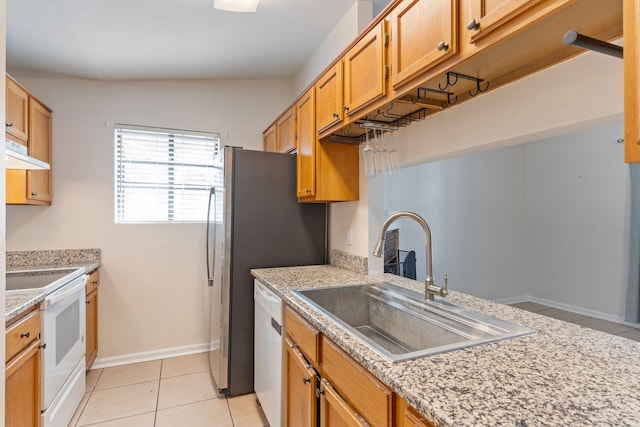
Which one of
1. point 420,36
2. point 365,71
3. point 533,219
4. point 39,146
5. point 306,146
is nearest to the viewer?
point 420,36

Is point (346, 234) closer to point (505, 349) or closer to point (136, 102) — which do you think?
point (505, 349)

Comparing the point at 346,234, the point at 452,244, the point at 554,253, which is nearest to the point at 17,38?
the point at 346,234

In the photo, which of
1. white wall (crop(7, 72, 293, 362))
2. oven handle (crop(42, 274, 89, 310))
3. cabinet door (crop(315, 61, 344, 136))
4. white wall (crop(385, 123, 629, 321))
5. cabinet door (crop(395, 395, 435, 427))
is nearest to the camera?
cabinet door (crop(395, 395, 435, 427))

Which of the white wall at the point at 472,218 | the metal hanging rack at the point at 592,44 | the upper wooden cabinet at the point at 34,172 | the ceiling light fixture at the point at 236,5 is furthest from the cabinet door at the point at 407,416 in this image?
the white wall at the point at 472,218

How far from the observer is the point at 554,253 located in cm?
439

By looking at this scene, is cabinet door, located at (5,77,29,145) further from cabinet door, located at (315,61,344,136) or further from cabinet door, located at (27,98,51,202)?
cabinet door, located at (315,61,344,136)

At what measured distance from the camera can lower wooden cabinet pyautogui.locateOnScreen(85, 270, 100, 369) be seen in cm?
260

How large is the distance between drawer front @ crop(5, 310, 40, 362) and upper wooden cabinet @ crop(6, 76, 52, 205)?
3.66 feet

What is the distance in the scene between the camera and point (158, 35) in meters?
2.23

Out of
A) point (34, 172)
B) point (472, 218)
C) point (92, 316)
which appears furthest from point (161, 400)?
point (472, 218)

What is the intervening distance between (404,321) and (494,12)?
4.04ft

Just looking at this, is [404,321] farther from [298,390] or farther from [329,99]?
[329,99]

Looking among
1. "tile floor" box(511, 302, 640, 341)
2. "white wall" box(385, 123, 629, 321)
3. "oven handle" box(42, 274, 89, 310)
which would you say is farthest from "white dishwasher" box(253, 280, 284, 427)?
"tile floor" box(511, 302, 640, 341)

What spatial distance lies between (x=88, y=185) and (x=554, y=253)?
542 centimetres
